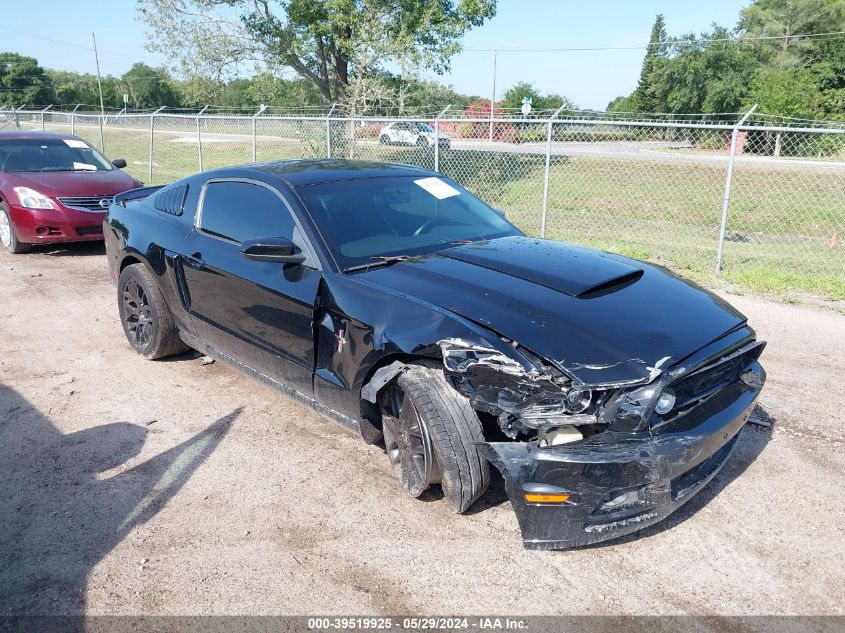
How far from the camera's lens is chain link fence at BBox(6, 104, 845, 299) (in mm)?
10336

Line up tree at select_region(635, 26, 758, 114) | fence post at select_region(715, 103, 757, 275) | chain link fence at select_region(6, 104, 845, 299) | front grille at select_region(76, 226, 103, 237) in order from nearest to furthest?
fence post at select_region(715, 103, 757, 275)
front grille at select_region(76, 226, 103, 237)
chain link fence at select_region(6, 104, 845, 299)
tree at select_region(635, 26, 758, 114)

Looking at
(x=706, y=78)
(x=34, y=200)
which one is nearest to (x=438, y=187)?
(x=34, y=200)

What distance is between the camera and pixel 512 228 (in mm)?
4668

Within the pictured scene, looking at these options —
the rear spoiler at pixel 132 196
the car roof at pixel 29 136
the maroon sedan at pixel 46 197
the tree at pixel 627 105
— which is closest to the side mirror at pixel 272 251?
the rear spoiler at pixel 132 196

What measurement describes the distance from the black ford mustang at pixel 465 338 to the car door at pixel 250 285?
13mm

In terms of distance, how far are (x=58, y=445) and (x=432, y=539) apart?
238 cm

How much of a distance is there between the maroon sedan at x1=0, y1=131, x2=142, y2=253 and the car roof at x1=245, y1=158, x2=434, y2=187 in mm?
5360

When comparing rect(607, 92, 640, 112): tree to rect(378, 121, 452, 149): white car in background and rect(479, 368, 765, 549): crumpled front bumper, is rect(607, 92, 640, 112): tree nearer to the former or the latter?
rect(378, 121, 452, 149): white car in background

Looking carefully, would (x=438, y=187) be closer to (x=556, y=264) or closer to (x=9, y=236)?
(x=556, y=264)

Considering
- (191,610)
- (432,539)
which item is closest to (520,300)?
(432,539)

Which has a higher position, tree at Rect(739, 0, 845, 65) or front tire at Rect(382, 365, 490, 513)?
tree at Rect(739, 0, 845, 65)

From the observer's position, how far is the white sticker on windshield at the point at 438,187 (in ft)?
14.9

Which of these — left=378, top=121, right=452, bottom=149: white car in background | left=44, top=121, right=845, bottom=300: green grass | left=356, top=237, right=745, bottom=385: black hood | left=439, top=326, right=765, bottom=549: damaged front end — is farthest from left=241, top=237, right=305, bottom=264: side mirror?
left=378, top=121, right=452, bottom=149: white car in background

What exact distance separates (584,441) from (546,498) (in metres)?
0.27
